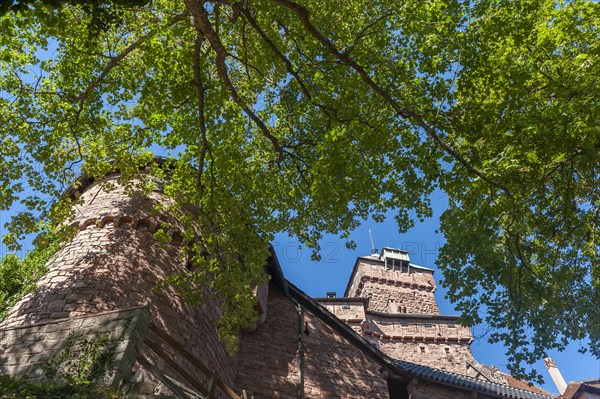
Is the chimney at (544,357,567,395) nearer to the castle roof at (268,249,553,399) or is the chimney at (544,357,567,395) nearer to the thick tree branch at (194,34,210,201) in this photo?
the castle roof at (268,249,553,399)

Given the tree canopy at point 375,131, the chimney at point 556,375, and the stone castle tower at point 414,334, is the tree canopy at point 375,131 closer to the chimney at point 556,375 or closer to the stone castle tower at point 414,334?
the stone castle tower at point 414,334

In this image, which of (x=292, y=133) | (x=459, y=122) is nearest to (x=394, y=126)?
(x=459, y=122)

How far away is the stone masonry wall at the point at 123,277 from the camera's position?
8.37 metres

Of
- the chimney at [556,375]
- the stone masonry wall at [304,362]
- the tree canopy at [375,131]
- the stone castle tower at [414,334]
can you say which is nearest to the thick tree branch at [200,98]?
the tree canopy at [375,131]

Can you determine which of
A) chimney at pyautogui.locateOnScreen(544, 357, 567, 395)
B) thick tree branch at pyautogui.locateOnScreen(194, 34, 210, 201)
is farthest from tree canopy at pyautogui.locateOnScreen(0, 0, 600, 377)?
chimney at pyautogui.locateOnScreen(544, 357, 567, 395)

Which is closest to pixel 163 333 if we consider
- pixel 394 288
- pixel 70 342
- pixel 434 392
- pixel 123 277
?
pixel 70 342

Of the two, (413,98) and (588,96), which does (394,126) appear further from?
(588,96)

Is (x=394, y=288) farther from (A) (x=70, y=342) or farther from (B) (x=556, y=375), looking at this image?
(A) (x=70, y=342)

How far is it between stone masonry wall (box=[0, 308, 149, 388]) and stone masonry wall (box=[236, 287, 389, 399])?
19.8 ft

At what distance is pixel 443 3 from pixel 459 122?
7.73 ft

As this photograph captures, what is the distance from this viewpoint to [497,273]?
31.6 ft

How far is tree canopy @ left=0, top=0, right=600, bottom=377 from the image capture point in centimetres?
886

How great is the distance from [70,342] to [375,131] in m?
7.01

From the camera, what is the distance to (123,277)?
29.5ft
